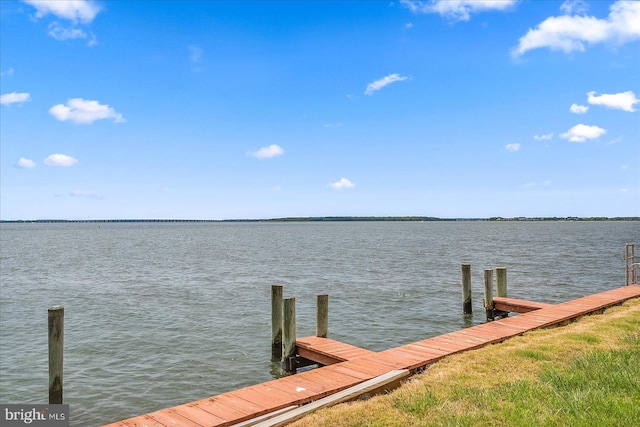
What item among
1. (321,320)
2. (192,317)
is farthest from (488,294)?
(192,317)

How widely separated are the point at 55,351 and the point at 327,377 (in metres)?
6.09

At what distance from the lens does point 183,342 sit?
16.3 metres

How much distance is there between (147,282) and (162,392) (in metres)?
21.4

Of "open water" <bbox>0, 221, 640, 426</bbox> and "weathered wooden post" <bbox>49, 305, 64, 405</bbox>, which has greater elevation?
"weathered wooden post" <bbox>49, 305, 64, 405</bbox>

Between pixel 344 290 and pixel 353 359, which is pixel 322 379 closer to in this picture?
pixel 353 359

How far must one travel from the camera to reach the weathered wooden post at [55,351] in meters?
10.1

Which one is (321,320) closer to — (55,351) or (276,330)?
(276,330)

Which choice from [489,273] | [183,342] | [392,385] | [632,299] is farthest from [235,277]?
[392,385]

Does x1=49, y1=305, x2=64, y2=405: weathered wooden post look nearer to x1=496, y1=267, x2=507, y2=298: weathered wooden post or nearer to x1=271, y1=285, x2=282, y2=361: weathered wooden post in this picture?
x1=271, y1=285, x2=282, y2=361: weathered wooden post

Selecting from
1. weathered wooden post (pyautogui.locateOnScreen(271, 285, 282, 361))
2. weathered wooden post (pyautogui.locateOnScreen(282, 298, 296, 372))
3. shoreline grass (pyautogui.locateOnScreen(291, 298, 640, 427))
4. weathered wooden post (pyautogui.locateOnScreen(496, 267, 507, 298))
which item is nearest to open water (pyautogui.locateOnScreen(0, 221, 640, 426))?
weathered wooden post (pyautogui.locateOnScreen(271, 285, 282, 361))

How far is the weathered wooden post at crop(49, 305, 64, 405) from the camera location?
1013 centimetres

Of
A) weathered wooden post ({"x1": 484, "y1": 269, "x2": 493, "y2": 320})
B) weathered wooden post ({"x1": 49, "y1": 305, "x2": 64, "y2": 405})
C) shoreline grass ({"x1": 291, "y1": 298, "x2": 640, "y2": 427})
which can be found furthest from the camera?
weathered wooden post ({"x1": 484, "y1": 269, "x2": 493, "y2": 320})

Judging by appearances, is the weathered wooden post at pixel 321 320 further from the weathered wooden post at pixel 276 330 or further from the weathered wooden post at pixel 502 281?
the weathered wooden post at pixel 502 281

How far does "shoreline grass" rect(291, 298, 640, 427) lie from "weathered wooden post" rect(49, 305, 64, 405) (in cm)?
653
